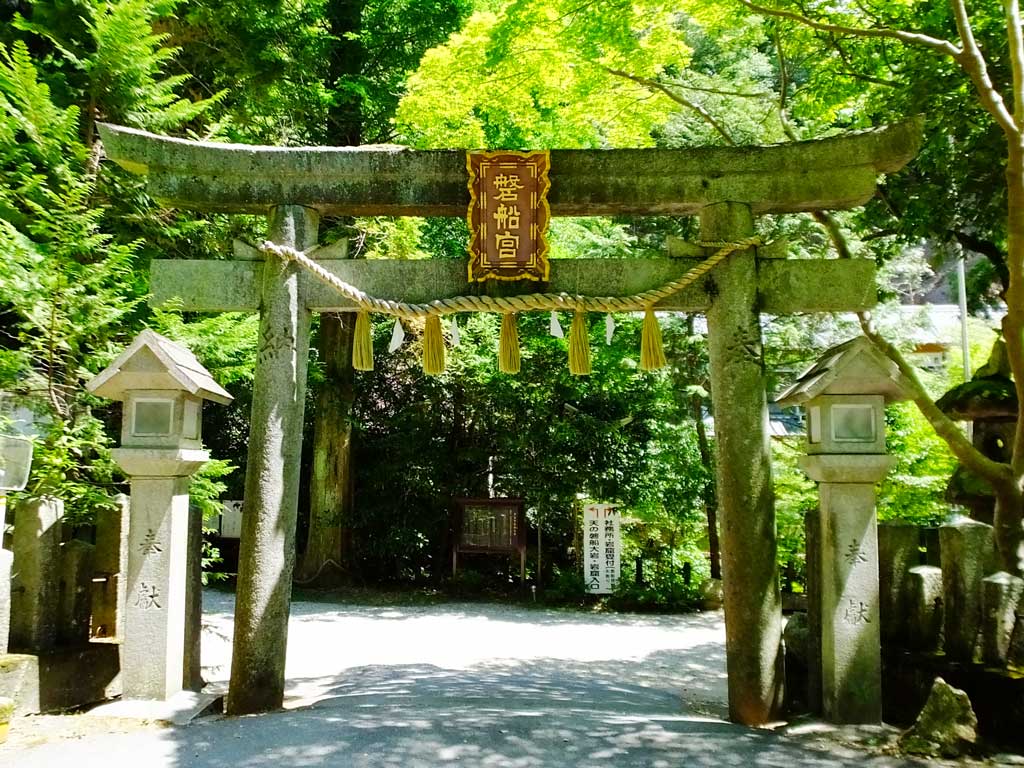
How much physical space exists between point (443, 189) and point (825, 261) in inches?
115

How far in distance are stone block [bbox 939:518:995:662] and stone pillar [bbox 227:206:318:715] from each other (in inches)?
178

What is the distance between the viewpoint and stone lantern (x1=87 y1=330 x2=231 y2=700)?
15.9 feet

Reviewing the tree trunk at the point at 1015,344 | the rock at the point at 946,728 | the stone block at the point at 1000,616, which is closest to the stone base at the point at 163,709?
the rock at the point at 946,728

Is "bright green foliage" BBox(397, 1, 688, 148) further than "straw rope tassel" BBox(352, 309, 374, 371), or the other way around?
"bright green foliage" BBox(397, 1, 688, 148)

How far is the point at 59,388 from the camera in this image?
221 inches

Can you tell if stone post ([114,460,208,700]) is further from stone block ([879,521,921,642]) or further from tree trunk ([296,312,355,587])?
tree trunk ([296,312,355,587])

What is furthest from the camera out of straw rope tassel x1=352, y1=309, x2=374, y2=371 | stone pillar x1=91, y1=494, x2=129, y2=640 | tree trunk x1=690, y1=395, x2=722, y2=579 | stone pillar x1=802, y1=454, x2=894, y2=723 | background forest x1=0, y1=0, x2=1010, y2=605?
tree trunk x1=690, y1=395, x2=722, y2=579

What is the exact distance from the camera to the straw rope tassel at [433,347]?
17.8 feet

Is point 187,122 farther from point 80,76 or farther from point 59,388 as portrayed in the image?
point 59,388

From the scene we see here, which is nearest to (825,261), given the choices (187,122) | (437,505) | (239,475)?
(187,122)

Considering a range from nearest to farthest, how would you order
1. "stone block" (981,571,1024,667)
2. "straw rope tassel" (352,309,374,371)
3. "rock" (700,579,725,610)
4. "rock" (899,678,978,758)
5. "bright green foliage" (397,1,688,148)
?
"rock" (899,678,978,758)
"stone block" (981,571,1024,667)
"straw rope tassel" (352,309,374,371)
"bright green foliage" (397,1,688,148)
"rock" (700,579,725,610)

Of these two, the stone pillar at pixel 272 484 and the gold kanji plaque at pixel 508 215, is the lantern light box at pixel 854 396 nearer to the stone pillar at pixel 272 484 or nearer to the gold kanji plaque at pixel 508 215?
the gold kanji plaque at pixel 508 215

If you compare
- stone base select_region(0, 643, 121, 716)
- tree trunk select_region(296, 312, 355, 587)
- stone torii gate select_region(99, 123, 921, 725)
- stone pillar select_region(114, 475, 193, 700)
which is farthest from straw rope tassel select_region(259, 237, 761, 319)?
tree trunk select_region(296, 312, 355, 587)

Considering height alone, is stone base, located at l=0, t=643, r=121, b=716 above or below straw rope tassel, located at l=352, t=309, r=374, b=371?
below
